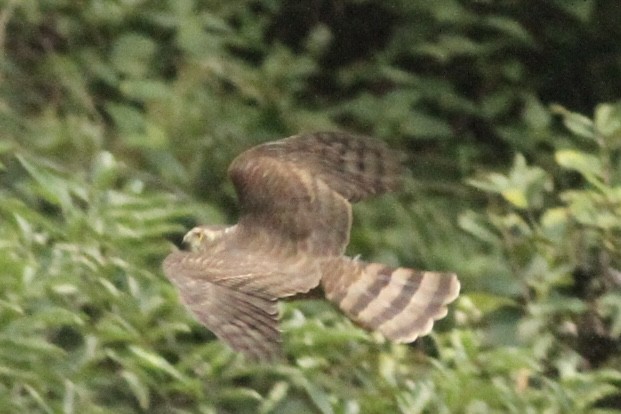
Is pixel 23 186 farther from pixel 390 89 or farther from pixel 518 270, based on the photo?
pixel 390 89

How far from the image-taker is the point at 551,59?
4336 mm

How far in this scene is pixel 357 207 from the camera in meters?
3.62

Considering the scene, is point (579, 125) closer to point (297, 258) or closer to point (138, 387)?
point (297, 258)

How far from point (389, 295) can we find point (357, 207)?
1.11 meters

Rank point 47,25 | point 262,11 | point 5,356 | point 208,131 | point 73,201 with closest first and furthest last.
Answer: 1. point 5,356
2. point 73,201
3. point 208,131
4. point 47,25
5. point 262,11

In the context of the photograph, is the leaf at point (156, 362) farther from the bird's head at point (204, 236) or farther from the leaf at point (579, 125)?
the leaf at point (579, 125)

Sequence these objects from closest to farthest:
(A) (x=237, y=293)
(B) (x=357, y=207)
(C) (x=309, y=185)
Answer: (A) (x=237, y=293) → (C) (x=309, y=185) → (B) (x=357, y=207)

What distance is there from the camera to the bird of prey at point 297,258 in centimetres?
235

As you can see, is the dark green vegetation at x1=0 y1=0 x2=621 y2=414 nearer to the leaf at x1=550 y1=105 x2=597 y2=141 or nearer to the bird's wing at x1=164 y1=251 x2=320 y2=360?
the leaf at x1=550 y1=105 x2=597 y2=141

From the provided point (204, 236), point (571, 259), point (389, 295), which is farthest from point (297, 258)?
point (571, 259)

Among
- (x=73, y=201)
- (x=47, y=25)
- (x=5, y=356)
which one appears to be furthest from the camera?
(x=47, y=25)

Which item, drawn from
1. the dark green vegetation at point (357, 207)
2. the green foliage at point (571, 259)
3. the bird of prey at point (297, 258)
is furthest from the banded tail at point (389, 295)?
the green foliage at point (571, 259)

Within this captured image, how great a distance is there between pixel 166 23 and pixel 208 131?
0.39m

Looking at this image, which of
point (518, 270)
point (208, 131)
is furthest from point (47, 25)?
point (518, 270)
